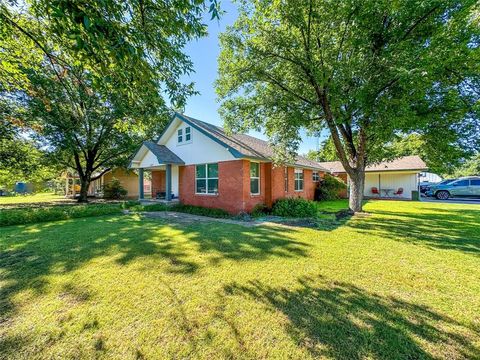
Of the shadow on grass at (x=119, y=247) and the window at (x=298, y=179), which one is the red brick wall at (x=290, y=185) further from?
the shadow on grass at (x=119, y=247)

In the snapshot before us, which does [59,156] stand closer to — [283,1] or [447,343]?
[283,1]

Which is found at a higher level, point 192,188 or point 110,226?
point 192,188

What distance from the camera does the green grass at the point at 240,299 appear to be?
104 inches

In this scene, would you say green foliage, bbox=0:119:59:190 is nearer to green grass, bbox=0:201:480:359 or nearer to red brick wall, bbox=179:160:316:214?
red brick wall, bbox=179:160:316:214

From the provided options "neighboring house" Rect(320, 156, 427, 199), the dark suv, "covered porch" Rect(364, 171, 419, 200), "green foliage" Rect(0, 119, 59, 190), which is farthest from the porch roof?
the dark suv

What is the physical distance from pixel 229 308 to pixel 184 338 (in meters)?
0.81

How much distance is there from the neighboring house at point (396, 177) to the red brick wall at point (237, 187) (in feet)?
44.2

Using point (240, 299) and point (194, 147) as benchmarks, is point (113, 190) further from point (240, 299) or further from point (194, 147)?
point (240, 299)

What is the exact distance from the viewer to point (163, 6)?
4.50m

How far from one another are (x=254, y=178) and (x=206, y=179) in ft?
9.83

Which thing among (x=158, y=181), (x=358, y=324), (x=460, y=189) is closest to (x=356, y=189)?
(x=358, y=324)

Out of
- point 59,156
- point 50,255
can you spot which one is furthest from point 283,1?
point 59,156

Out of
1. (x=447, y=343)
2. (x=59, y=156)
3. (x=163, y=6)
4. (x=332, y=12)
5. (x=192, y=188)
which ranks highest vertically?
(x=332, y=12)

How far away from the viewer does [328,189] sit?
21.0 meters
